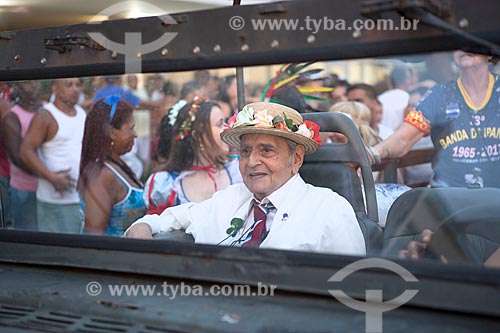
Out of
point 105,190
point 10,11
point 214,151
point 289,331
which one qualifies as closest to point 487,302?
point 289,331

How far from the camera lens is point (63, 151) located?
2.98 metres

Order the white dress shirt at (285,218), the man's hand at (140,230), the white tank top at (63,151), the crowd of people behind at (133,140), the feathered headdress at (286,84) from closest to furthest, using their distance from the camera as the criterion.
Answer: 1. the man's hand at (140,230)
2. the white dress shirt at (285,218)
3. the crowd of people behind at (133,140)
4. the white tank top at (63,151)
5. the feathered headdress at (286,84)

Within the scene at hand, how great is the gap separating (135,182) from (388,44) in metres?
1.35

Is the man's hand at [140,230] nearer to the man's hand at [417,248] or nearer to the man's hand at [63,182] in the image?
the man's hand at [63,182]

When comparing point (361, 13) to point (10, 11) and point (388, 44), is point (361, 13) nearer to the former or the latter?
point (388, 44)

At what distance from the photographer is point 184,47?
173 cm

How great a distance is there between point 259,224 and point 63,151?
935 millimetres

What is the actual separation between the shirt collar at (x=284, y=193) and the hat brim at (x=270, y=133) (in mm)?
129

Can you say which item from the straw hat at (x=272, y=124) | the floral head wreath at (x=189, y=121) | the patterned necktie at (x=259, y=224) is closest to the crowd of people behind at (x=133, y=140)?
the floral head wreath at (x=189, y=121)

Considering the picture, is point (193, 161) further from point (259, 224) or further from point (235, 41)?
point (235, 41)

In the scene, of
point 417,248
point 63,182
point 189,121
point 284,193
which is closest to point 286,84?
point 189,121

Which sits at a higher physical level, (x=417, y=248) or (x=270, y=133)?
(x=270, y=133)

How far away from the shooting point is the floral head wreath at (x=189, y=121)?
10.3 ft

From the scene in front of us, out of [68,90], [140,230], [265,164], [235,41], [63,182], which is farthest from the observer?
[63,182]
